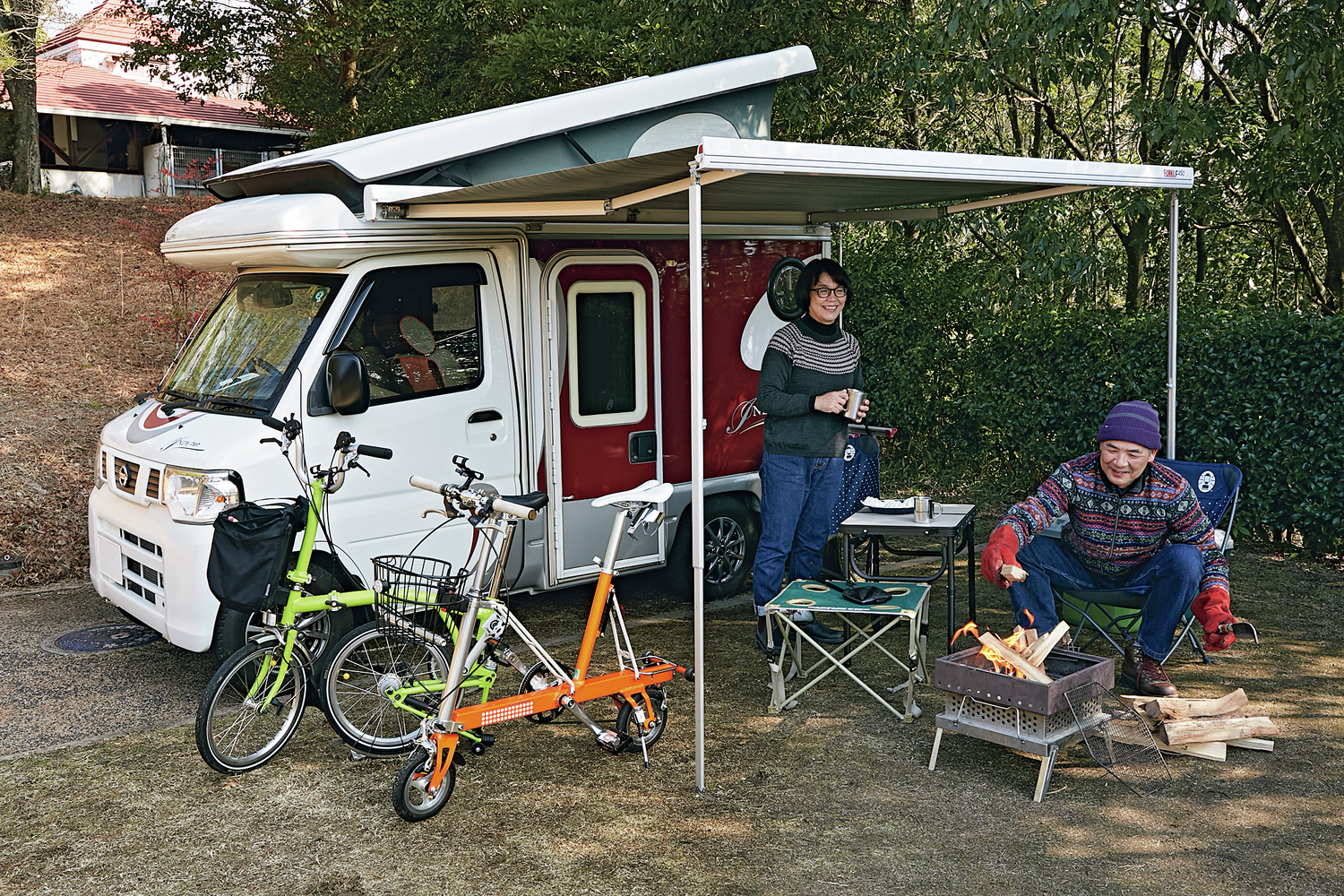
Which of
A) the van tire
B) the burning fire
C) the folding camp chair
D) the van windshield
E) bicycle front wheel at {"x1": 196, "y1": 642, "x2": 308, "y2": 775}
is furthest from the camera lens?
the van tire

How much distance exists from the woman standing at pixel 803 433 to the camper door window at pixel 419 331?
1477mm

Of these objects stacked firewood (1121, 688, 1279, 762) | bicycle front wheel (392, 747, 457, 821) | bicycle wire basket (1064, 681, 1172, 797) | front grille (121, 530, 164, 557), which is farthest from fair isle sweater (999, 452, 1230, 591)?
front grille (121, 530, 164, 557)

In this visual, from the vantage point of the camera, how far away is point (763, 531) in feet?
18.6

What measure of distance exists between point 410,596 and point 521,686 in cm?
59

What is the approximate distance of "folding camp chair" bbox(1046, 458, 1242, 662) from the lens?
504cm

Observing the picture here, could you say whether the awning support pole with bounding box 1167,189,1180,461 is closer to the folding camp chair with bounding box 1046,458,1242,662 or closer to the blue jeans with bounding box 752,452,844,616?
the folding camp chair with bounding box 1046,458,1242,662

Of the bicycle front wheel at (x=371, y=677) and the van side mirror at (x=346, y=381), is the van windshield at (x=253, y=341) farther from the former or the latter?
the bicycle front wheel at (x=371, y=677)

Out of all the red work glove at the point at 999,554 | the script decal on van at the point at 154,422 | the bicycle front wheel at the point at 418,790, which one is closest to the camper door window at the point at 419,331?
the script decal on van at the point at 154,422

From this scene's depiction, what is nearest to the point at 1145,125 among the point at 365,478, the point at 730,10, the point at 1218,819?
the point at 730,10

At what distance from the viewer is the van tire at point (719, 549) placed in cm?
660

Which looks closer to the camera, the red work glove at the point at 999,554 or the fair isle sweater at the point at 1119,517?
the red work glove at the point at 999,554

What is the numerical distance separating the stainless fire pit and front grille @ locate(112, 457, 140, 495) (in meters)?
3.68

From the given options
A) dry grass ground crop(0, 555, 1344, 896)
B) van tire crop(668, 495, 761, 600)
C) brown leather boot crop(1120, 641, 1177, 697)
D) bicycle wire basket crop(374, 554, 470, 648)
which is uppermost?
bicycle wire basket crop(374, 554, 470, 648)

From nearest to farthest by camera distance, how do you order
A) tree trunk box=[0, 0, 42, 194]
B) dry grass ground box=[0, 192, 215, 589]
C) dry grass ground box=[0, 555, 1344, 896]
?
dry grass ground box=[0, 555, 1344, 896] → dry grass ground box=[0, 192, 215, 589] → tree trunk box=[0, 0, 42, 194]
